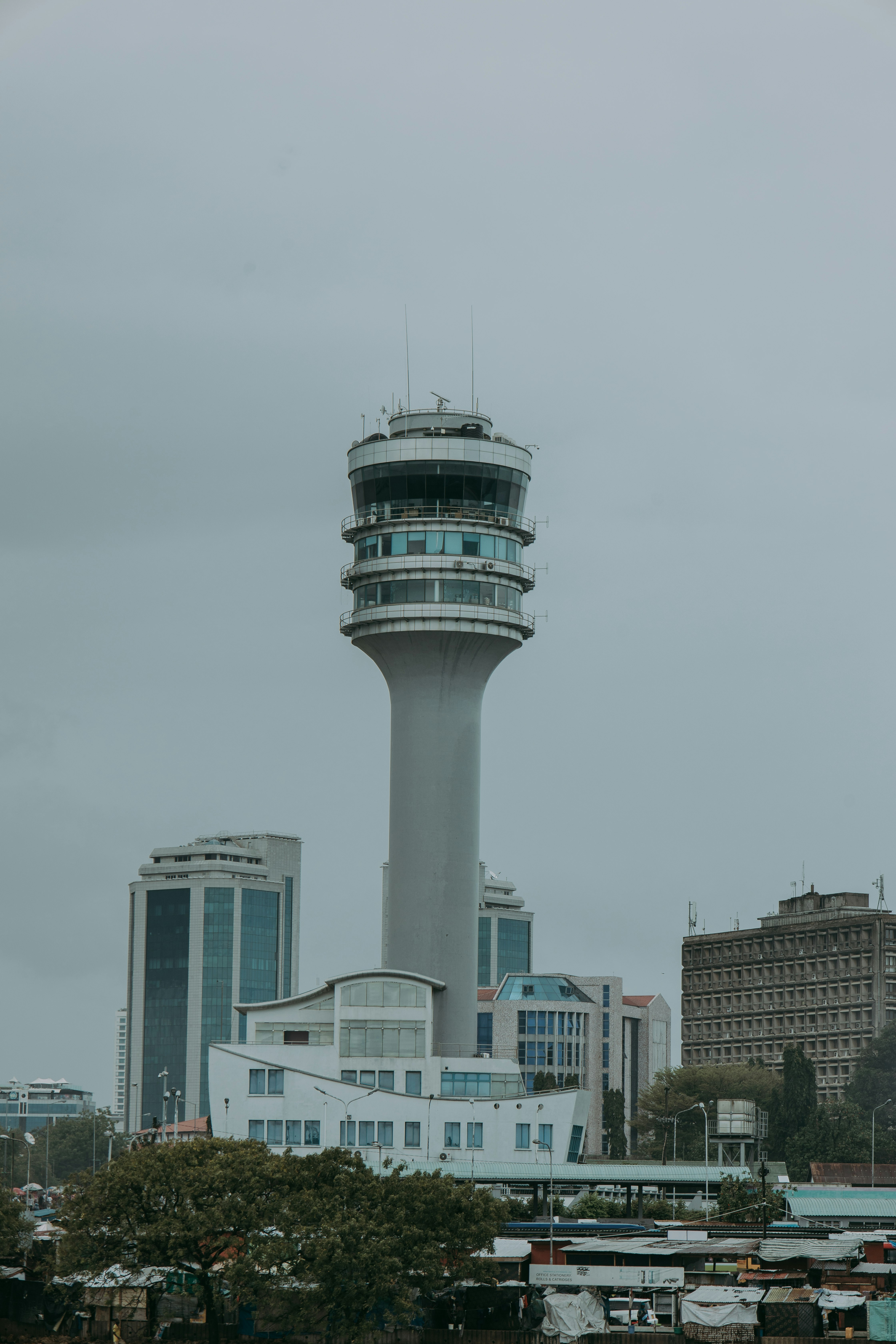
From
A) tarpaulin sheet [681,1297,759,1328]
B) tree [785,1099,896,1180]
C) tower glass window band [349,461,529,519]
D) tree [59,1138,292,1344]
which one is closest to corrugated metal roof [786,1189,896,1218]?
tarpaulin sheet [681,1297,759,1328]

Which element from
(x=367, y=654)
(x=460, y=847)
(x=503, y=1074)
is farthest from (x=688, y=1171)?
(x=367, y=654)

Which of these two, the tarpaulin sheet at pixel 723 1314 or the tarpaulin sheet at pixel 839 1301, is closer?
the tarpaulin sheet at pixel 723 1314

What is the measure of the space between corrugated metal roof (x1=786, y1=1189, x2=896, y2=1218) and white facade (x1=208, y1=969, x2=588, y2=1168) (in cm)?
3174

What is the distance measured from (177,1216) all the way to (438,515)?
282 ft

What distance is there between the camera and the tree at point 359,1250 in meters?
87.7

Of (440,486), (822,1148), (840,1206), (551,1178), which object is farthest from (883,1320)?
(822,1148)

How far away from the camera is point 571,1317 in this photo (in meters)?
89.8

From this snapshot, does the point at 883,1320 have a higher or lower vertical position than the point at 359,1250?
lower

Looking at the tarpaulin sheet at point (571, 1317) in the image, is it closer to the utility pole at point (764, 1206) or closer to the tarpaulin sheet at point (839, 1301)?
the tarpaulin sheet at point (839, 1301)

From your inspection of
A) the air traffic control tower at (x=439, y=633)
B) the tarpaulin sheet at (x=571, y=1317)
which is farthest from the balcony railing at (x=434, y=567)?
the tarpaulin sheet at (x=571, y=1317)

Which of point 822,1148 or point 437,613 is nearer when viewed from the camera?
point 437,613

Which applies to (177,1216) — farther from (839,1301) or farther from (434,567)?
(434,567)

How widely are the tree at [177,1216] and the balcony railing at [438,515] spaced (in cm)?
8181

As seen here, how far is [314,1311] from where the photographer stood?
89375 millimetres
